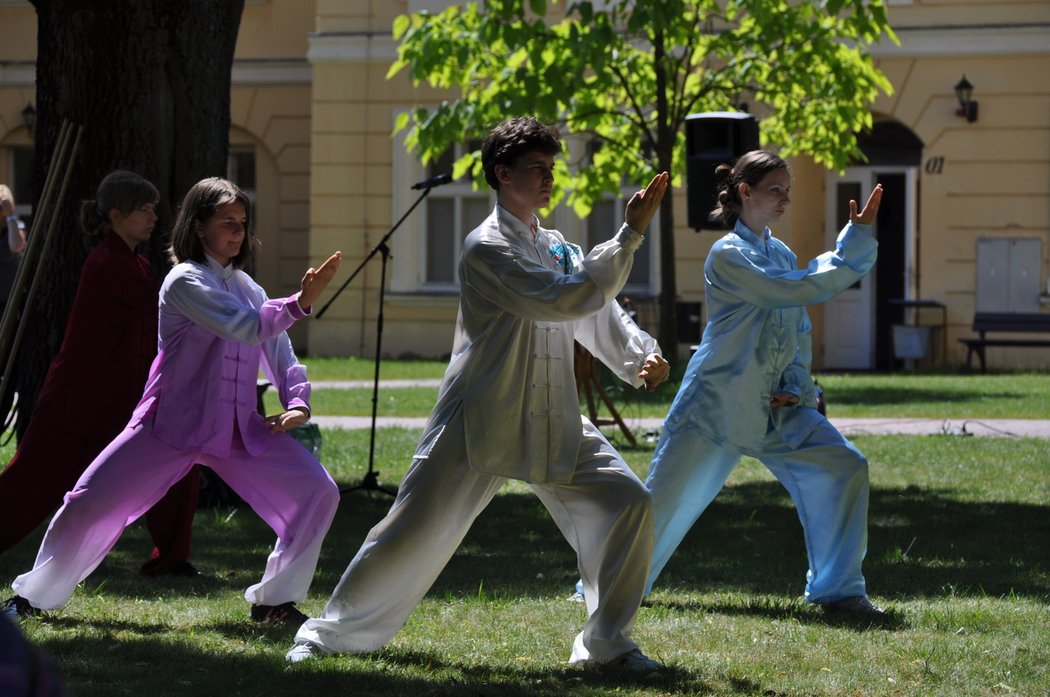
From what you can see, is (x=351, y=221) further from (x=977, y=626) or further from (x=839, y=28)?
(x=977, y=626)

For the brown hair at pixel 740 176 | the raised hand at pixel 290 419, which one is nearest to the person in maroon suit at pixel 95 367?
the raised hand at pixel 290 419

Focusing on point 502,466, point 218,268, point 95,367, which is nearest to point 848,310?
point 95,367

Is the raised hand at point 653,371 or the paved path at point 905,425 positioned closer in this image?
the raised hand at point 653,371

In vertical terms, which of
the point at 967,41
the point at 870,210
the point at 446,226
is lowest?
the point at 870,210

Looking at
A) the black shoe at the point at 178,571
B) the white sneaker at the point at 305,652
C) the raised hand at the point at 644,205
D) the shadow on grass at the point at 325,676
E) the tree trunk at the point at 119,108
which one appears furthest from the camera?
the tree trunk at the point at 119,108

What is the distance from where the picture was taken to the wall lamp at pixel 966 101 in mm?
21906

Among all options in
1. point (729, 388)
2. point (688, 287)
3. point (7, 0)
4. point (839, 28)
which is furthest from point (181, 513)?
point (7, 0)

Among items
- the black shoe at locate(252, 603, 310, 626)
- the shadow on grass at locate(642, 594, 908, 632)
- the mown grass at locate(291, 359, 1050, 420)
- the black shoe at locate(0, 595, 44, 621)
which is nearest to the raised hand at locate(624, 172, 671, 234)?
the shadow on grass at locate(642, 594, 908, 632)

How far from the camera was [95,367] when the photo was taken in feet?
22.8

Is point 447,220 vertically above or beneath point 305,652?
above

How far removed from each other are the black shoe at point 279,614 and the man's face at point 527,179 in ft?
6.17

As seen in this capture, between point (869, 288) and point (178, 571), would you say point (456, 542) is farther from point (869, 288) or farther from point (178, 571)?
point (869, 288)

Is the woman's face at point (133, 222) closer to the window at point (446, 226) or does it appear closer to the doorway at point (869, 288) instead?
the window at point (446, 226)

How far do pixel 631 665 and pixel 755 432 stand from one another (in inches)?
59.4
